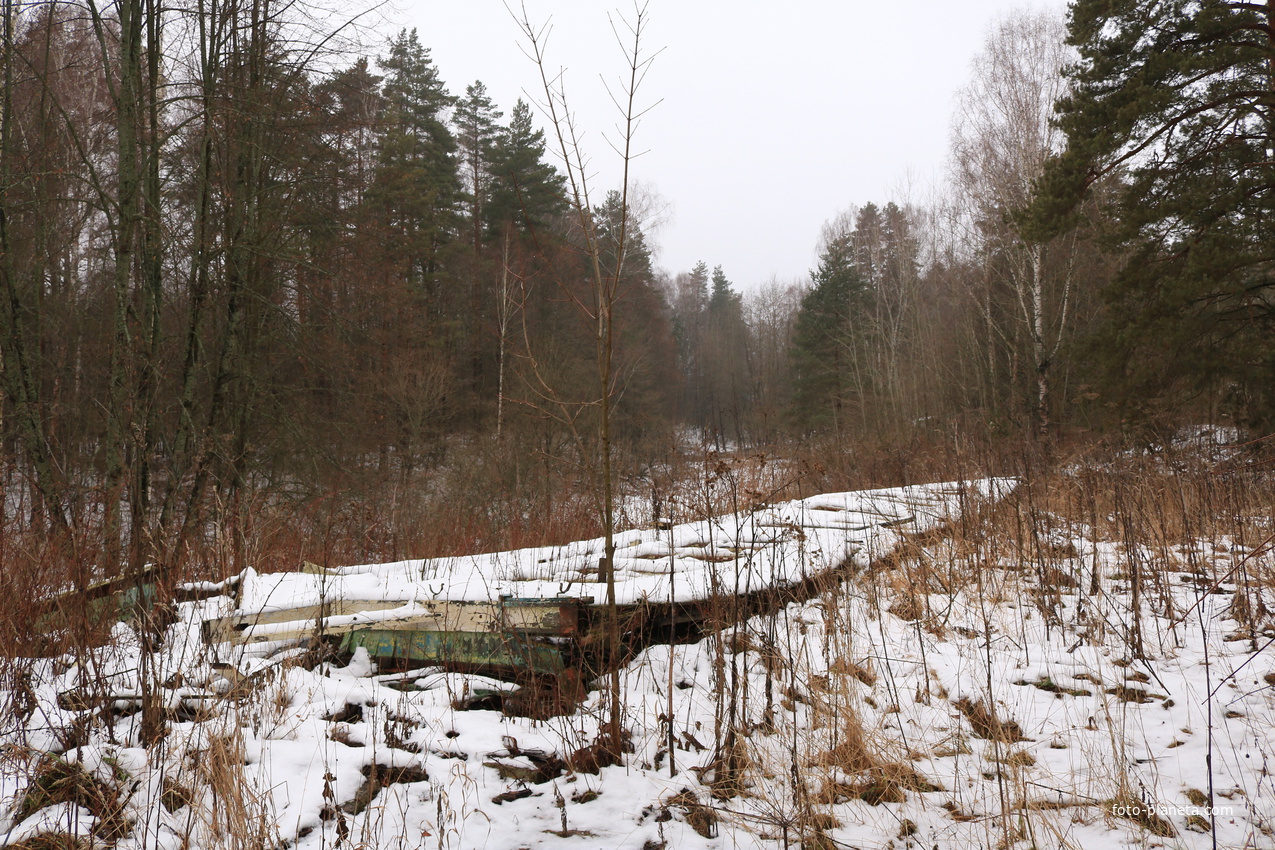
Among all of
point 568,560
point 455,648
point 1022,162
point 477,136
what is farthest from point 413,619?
point 477,136

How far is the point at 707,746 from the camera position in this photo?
2.53m

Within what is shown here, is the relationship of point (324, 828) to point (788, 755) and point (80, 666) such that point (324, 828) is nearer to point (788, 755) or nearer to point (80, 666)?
point (80, 666)

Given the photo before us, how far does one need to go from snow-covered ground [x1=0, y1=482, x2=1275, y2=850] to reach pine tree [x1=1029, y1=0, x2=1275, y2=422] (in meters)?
5.96

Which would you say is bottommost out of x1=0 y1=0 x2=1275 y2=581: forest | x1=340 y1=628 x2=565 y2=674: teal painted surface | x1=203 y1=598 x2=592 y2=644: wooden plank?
x1=340 y1=628 x2=565 y2=674: teal painted surface

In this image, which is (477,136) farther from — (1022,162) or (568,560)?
(568,560)

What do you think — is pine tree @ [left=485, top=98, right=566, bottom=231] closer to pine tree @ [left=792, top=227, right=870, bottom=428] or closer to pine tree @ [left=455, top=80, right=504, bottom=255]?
pine tree @ [left=455, top=80, right=504, bottom=255]

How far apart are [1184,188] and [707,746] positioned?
9.74 meters

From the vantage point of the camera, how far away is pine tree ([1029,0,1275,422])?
7473mm

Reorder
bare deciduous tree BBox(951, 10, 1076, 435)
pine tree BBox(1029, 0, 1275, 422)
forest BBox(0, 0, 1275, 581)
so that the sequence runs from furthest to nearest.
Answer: bare deciduous tree BBox(951, 10, 1076, 435)
pine tree BBox(1029, 0, 1275, 422)
forest BBox(0, 0, 1275, 581)

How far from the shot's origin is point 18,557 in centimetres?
358

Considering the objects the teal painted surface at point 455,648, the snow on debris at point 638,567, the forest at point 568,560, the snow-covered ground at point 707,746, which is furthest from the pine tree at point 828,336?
the teal painted surface at point 455,648

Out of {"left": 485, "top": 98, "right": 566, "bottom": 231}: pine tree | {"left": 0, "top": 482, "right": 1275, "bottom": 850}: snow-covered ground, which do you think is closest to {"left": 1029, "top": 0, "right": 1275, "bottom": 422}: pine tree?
{"left": 0, "top": 482, "right": 1275, "bottom": 850}: snow-covered ground

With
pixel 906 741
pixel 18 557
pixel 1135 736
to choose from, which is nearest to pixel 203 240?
pixel 18 557

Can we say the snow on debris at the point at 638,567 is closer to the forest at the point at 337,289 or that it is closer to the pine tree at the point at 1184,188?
the forest at the point at 337,289
